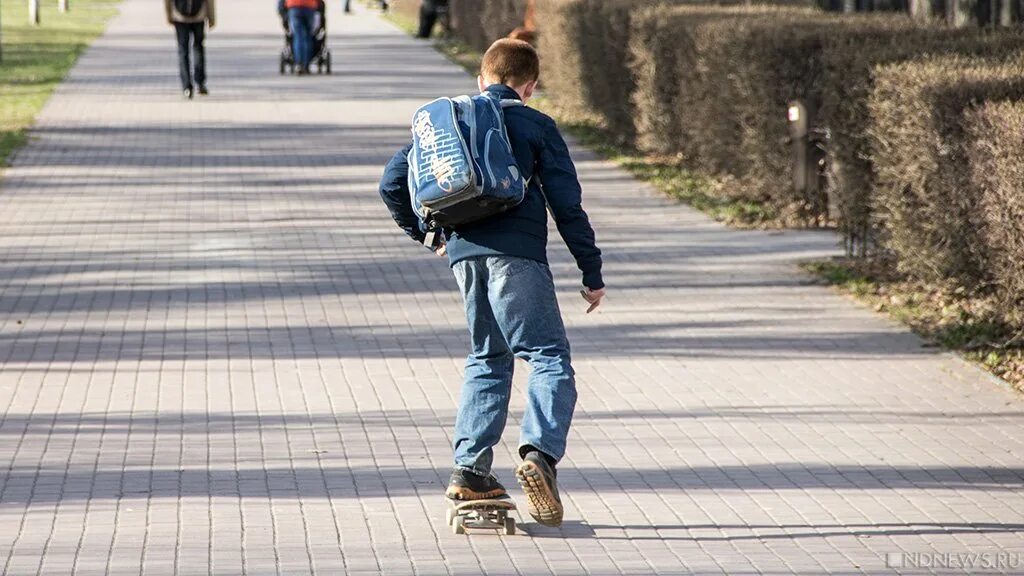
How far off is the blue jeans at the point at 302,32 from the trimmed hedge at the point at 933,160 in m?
16.5

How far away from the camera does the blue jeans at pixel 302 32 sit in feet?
86.0

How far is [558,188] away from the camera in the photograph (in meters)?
5.71

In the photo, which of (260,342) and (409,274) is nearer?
(260,342)

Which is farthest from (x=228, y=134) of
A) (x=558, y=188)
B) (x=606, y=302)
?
(x=558, y=188)

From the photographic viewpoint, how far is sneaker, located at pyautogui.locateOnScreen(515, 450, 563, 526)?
5.73m

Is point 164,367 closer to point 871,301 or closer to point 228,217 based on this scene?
point 871,301

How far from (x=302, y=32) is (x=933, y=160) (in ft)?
62.2

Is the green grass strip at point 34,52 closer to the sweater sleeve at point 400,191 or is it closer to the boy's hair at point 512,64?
the sweater sleeve at point 400,191

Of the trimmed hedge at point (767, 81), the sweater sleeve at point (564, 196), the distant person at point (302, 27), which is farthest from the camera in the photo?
the distant person at point (302, 27)

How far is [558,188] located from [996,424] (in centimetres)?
288

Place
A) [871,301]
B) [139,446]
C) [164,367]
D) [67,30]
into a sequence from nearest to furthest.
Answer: [139,446]
[164,367]
[871,301]
[67,30]

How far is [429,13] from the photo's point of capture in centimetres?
3794

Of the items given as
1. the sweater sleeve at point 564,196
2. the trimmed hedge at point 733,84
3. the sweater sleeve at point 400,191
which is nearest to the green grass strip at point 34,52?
the trimmed hedge at point 733,84

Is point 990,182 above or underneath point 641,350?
above
